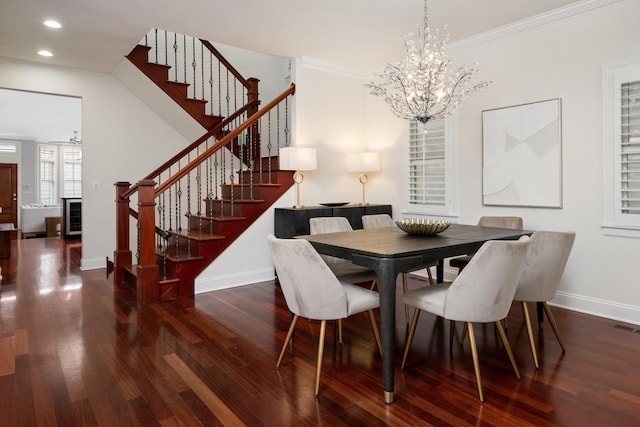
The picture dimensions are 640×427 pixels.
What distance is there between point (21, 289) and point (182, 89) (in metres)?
3.10

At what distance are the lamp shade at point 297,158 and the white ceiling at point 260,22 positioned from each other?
47.3 inches

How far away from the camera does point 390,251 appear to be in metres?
2.18

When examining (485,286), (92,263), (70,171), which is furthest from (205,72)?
(70,171)

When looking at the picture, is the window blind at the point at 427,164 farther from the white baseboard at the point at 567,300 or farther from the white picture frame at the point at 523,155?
the white baseboard at the point at 567,300

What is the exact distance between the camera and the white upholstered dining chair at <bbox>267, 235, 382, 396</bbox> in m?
2.16

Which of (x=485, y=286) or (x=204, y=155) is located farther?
(x=204, y=155)

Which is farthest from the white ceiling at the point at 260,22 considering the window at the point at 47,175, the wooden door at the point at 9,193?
the window at the point at 47,175

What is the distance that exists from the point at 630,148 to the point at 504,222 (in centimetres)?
112

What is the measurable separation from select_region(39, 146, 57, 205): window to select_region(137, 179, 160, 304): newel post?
10.5 metres

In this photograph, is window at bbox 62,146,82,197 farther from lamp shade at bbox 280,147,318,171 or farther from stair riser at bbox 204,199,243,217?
lamp shade at bbox 280,147,318,171

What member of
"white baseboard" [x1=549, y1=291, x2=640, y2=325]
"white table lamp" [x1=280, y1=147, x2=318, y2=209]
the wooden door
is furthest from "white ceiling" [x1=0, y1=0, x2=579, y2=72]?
the wooden door

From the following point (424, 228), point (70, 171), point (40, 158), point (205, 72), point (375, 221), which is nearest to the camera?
point (424, 228)

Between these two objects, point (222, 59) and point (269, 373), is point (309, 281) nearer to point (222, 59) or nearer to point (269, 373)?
point (269, 373)

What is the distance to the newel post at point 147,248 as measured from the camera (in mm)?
3830
